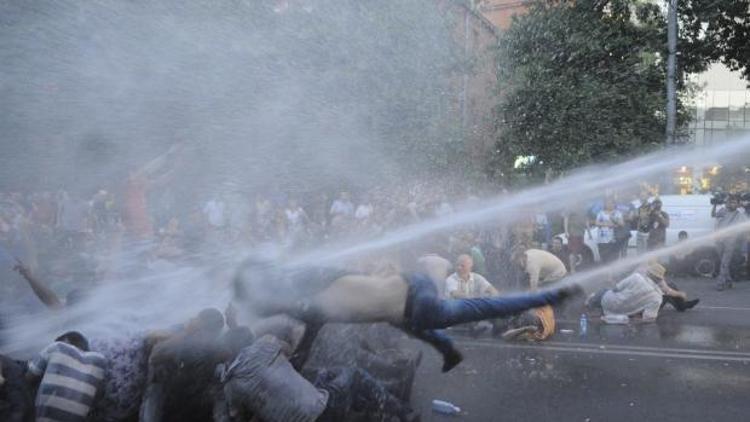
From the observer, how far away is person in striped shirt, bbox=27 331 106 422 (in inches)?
156

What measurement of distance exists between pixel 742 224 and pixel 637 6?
6.47 m

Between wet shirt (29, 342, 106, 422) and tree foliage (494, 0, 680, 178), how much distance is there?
33.1ft

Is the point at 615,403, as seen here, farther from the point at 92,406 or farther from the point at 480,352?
the point at 92,406

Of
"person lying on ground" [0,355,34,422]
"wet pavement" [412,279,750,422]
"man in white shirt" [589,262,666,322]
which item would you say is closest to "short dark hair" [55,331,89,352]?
"person lying on ground" [0,355,34,422]

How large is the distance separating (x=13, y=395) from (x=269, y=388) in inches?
58.7

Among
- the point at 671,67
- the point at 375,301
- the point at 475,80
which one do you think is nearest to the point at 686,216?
the point at 671,67

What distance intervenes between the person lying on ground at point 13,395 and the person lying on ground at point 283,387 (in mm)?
1114

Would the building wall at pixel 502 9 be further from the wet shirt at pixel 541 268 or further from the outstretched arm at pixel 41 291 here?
the outstretched arm at pixel 41 291

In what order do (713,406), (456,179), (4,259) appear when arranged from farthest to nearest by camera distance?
(456,179) → (4,259) → (713,406)

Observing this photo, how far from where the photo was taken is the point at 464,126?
42.1 ft

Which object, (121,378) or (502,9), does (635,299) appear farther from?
(502,9)

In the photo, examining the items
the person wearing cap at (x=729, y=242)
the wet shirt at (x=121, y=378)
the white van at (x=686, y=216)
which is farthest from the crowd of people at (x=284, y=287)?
the white van at (x=686, y=216)

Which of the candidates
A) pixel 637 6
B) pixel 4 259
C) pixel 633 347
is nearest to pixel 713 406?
pixel 633 347

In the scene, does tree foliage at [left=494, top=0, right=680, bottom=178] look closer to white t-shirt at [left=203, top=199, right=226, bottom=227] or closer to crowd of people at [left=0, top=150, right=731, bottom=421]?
crowd of people at [left=0, top=150, right=731, bottom=421]
